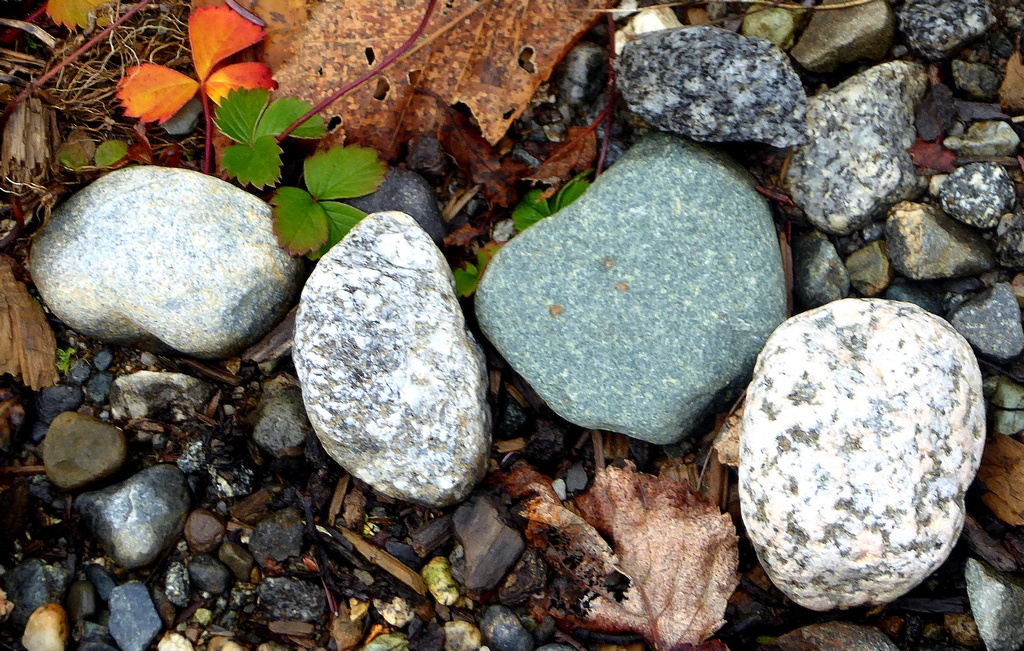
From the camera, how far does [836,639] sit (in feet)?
7.97

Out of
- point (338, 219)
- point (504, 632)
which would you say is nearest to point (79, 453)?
point (338, 219)

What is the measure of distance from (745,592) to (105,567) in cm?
226

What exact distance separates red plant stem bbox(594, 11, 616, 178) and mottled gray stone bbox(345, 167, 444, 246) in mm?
648

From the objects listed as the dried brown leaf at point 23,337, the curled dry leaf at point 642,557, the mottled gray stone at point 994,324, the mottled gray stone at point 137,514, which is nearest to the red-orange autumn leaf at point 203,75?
the dried brown leaf at point 23,337

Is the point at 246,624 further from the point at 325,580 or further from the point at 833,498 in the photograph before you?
the point at 833,498

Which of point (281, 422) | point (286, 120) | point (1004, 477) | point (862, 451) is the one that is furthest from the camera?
point (286, 120)

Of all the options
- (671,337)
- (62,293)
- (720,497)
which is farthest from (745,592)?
(62,293)

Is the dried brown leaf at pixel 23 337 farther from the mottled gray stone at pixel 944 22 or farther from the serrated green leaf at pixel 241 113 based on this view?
the mottled gray stone at pixel 944 22

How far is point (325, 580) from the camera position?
270 centimetres

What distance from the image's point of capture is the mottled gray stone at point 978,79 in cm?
272

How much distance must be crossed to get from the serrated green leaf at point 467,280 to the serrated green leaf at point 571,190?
0.39 metres

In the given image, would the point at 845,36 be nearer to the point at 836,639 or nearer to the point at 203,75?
the point at 836,639

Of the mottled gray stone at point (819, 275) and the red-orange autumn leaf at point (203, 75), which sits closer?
the mottled gray stone at point (819, 275)

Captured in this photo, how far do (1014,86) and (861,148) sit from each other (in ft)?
1.90
